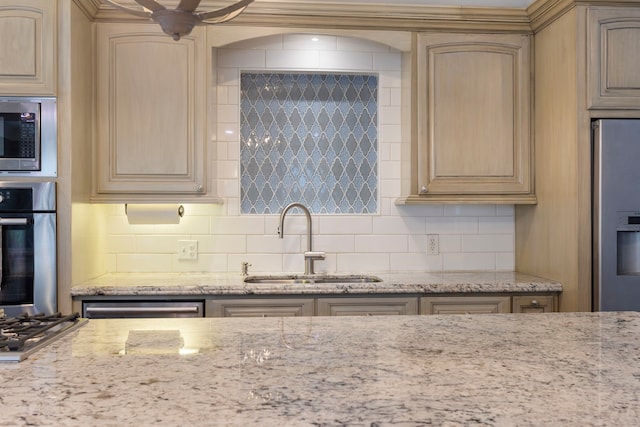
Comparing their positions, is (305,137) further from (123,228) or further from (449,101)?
(123,228)

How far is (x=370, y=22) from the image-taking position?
3082 mm

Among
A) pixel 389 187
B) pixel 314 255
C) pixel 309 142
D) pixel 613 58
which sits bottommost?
pixel 314 255

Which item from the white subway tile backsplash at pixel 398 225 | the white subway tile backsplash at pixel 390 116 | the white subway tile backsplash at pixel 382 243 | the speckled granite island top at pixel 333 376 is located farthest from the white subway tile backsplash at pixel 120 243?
the speckled granite island top at pixel 333 376

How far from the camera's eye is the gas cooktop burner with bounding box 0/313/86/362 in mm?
1217

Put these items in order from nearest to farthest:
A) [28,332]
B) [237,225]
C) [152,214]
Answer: [28,332]
[152,214]
[237,225]

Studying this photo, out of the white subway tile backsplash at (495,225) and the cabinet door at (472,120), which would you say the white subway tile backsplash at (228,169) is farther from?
the white subway tile backsplash at (495,225)

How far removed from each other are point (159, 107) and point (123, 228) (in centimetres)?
77

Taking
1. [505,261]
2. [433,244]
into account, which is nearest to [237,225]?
[433,244]

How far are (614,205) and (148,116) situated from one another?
2.40 metres

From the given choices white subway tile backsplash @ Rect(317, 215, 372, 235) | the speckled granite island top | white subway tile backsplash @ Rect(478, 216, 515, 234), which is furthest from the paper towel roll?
white subway tile backsplash @ Rect(478, 216, 515, 234)

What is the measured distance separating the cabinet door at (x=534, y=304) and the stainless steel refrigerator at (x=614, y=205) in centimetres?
20

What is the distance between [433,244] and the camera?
3.40 m

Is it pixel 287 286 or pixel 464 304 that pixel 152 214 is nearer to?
pixel 287 286

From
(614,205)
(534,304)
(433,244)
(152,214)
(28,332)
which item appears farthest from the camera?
(433,244)
